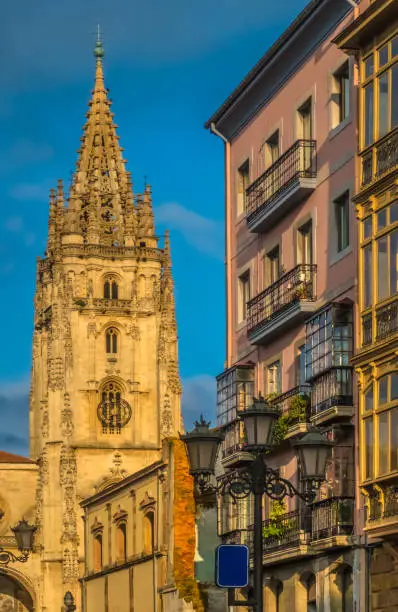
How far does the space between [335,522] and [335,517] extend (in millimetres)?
93

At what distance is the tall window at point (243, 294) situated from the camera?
4191 centimetres

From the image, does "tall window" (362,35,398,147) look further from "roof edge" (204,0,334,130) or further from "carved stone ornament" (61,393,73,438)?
"carved stone ornament" (61,393,73,438)

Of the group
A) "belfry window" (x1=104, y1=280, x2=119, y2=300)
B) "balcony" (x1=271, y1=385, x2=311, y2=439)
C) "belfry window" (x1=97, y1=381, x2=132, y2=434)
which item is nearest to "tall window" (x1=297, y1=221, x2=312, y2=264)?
"balcony" (x1=271, y1=385, x2=311, y2=439)

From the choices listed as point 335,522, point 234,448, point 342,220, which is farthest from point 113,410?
point 335,522

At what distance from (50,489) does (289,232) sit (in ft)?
262

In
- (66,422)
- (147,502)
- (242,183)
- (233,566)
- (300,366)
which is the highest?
(66,422)

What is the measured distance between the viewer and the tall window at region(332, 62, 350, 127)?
35.3m

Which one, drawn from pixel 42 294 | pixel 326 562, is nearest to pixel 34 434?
pixel 42 294

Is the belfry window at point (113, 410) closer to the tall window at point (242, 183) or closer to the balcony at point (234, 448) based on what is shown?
the tall window at point (242, 183)

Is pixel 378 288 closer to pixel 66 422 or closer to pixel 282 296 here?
pixel 282 296

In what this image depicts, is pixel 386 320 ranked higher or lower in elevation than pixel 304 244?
lower

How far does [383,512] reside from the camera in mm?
30125

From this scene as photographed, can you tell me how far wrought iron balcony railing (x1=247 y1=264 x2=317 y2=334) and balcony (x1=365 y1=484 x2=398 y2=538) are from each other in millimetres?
6798

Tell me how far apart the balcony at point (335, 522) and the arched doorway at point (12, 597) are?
292 ft
